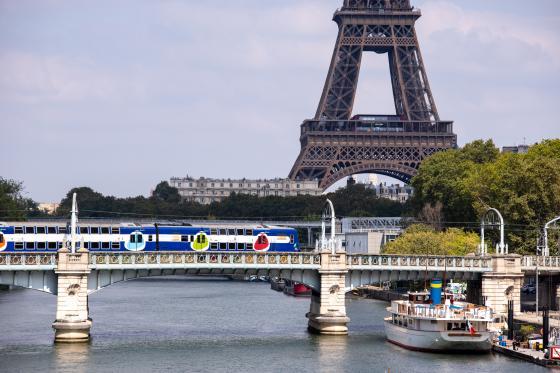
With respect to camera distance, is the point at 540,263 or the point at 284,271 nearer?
the point at 284,271

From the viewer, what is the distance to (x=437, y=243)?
130750 millimetres

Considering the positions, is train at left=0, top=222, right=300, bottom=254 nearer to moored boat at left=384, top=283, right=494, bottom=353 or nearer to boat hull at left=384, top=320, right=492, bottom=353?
moored boat at left=384, top=283, right=494, bottom=353

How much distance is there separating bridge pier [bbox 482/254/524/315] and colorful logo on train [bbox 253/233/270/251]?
2057 cm

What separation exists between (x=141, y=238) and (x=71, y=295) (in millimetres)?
20157

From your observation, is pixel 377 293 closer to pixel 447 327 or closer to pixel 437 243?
pixel 437 243

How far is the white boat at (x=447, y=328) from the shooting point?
82.6 metres

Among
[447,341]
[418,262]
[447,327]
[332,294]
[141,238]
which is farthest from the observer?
[141,238]

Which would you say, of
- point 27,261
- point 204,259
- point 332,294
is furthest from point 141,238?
point 332,294

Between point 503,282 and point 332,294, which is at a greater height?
point 503,282

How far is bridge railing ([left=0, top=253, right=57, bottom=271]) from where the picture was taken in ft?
276

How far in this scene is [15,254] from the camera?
84.4 metres

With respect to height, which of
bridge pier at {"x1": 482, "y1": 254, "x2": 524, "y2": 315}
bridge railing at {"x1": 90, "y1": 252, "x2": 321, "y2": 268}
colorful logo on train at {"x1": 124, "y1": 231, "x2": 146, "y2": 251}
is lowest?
bridge pier at {"x1": 482, "y1": 254, "x2": 524, "y2": 315}

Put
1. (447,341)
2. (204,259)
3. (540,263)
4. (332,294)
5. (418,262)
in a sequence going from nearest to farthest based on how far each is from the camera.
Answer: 1. (447,341)
2. (204,259)
3. (332,294)
4. (418,262)
5. (540,263)

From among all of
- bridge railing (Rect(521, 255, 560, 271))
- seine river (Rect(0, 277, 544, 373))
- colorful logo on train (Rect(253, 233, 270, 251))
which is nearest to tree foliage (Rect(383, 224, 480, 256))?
seine river (Rect(0, 277, 544, 373))
